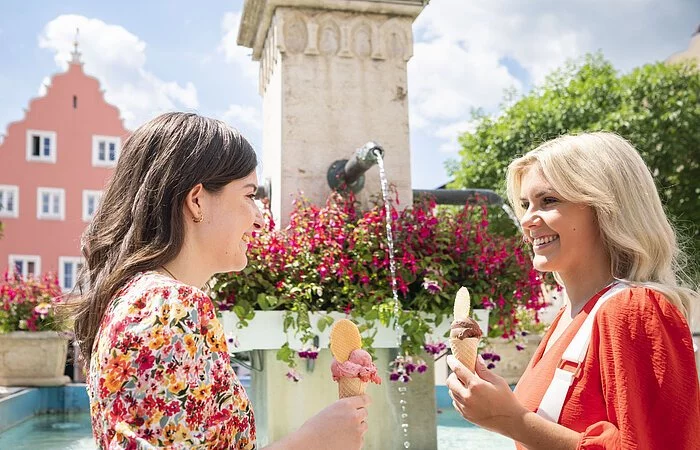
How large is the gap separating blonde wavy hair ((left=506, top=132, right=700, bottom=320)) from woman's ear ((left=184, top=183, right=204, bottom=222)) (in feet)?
2.90

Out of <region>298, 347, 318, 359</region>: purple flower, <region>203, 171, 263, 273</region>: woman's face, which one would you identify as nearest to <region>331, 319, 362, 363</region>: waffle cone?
<region>203, 171, 263, 273</region>: woman's face

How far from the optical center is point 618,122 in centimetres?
2005

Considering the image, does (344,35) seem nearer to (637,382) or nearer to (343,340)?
(343,340)

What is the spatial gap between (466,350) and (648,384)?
0.42 metres

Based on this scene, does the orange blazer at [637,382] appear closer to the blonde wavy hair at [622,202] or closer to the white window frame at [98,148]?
the blonde wavy hair at [622,202]

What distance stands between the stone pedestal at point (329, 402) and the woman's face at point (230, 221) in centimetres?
255

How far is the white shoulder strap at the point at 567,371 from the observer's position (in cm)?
178

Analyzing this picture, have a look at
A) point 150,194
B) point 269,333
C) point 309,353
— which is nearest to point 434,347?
point 309,353

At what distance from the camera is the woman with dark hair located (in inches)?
53.0

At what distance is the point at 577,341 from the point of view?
181 cm

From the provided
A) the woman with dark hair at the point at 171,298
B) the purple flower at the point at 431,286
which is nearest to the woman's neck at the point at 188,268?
the woman with dark hair at the point at 171,298

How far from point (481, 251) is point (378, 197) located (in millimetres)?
803

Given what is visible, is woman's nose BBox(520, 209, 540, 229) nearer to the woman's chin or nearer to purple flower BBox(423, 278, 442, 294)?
the woman's chin

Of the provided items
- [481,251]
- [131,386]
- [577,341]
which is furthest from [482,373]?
[481,251]
